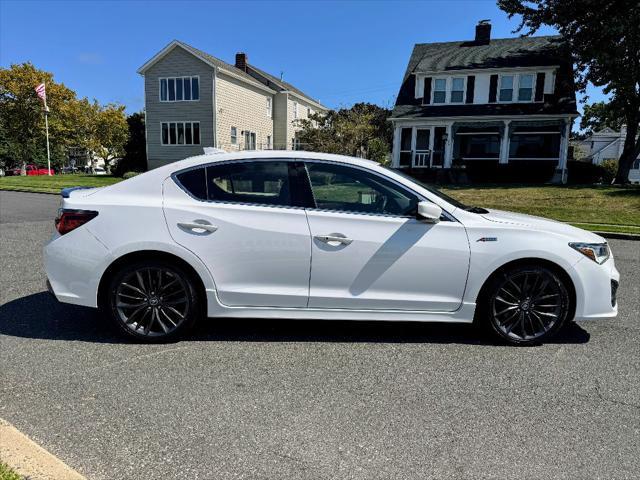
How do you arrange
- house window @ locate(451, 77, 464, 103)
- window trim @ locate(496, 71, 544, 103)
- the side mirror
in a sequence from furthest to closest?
house window @ locate(451, 77, 464, 103) → window trim @ locate(496, 71, 544, 103) → the side mirror

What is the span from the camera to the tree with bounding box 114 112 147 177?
125 ft

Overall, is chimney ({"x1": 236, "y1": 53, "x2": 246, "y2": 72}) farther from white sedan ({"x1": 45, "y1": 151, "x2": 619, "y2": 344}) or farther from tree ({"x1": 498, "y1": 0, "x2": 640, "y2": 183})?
white sedan ({"x1": 45, "y1": 151, "x2": 619, "y2": 344})

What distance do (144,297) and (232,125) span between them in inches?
1183

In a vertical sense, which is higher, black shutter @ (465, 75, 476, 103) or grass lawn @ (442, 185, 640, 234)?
black shutter @ (465, 75, 476, 103)

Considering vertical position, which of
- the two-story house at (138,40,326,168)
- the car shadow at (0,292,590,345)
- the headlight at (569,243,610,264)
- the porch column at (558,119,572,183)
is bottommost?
the car shadow at (0,292,590,345)

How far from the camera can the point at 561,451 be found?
2629mm

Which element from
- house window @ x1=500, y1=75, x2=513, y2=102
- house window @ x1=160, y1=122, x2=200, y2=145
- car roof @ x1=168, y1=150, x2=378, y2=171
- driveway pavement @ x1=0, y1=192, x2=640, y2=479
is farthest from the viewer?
house window @ x1=160, y1=122, x2=200, y2=145

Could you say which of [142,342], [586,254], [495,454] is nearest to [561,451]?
[495,454]

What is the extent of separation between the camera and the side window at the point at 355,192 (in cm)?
405

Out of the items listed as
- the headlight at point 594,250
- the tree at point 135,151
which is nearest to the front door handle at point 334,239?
the headlight at point 594,250

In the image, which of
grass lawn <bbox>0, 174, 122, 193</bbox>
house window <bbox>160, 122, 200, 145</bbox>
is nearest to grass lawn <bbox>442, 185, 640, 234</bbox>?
house window <bbox>160, 122, 200, 145</bbox>

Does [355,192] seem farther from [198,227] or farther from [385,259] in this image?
[198,227]

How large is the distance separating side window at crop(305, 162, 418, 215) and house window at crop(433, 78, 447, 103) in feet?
86.2

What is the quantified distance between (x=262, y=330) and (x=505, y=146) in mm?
24935
